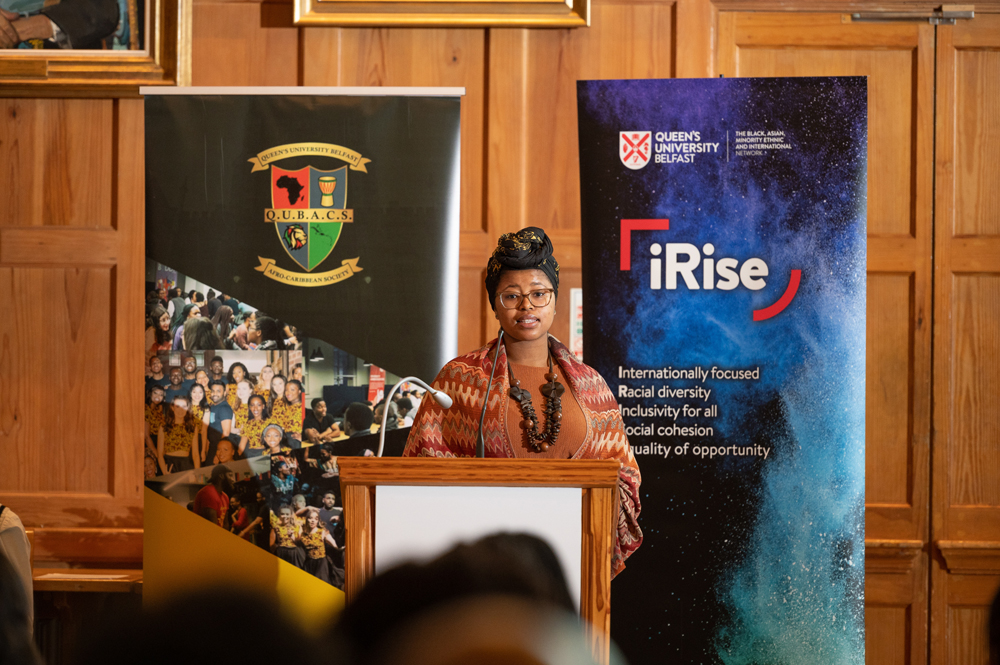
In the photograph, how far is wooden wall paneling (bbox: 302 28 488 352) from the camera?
11.6 feet

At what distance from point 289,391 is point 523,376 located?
1.19 metres

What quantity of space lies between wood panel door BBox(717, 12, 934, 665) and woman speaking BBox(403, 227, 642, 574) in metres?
1.94

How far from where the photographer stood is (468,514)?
149 cm

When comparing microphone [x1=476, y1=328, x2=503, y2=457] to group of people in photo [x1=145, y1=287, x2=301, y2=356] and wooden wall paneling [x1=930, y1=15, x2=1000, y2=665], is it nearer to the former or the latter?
group of people in photo [x1=145, y1=287, x2=301, y2=356]

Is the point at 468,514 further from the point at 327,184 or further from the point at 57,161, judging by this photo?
the point at 57,161

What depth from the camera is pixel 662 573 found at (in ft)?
9.25

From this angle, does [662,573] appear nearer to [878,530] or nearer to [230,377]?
[878,530]

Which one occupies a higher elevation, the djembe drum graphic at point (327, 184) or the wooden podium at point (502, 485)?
the djembe drum graphic at point (327, 184)

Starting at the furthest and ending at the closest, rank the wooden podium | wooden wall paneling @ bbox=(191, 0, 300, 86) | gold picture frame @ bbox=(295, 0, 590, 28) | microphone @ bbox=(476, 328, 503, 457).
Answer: wooden wall paneling @ bbox=(191, 0, 300, 86), gold picture frame @ bbox=(295, 0, 590, 28), microphone @ bbox=(476, 328, 503, 457), the wooden podium

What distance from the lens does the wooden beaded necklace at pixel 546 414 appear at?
1999 mm

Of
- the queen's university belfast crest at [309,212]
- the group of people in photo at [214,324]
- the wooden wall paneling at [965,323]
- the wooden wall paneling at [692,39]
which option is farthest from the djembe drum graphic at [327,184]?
the wooden wall paneling at [965,323]

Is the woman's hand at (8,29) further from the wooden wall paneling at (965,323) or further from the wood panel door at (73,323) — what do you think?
the wooden wall paneling at (965,323)

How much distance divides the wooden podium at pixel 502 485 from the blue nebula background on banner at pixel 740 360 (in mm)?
1364

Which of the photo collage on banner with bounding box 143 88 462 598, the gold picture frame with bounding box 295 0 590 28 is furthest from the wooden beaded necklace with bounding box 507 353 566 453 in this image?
the gold picture frame with bounding box 295 0 590 28
